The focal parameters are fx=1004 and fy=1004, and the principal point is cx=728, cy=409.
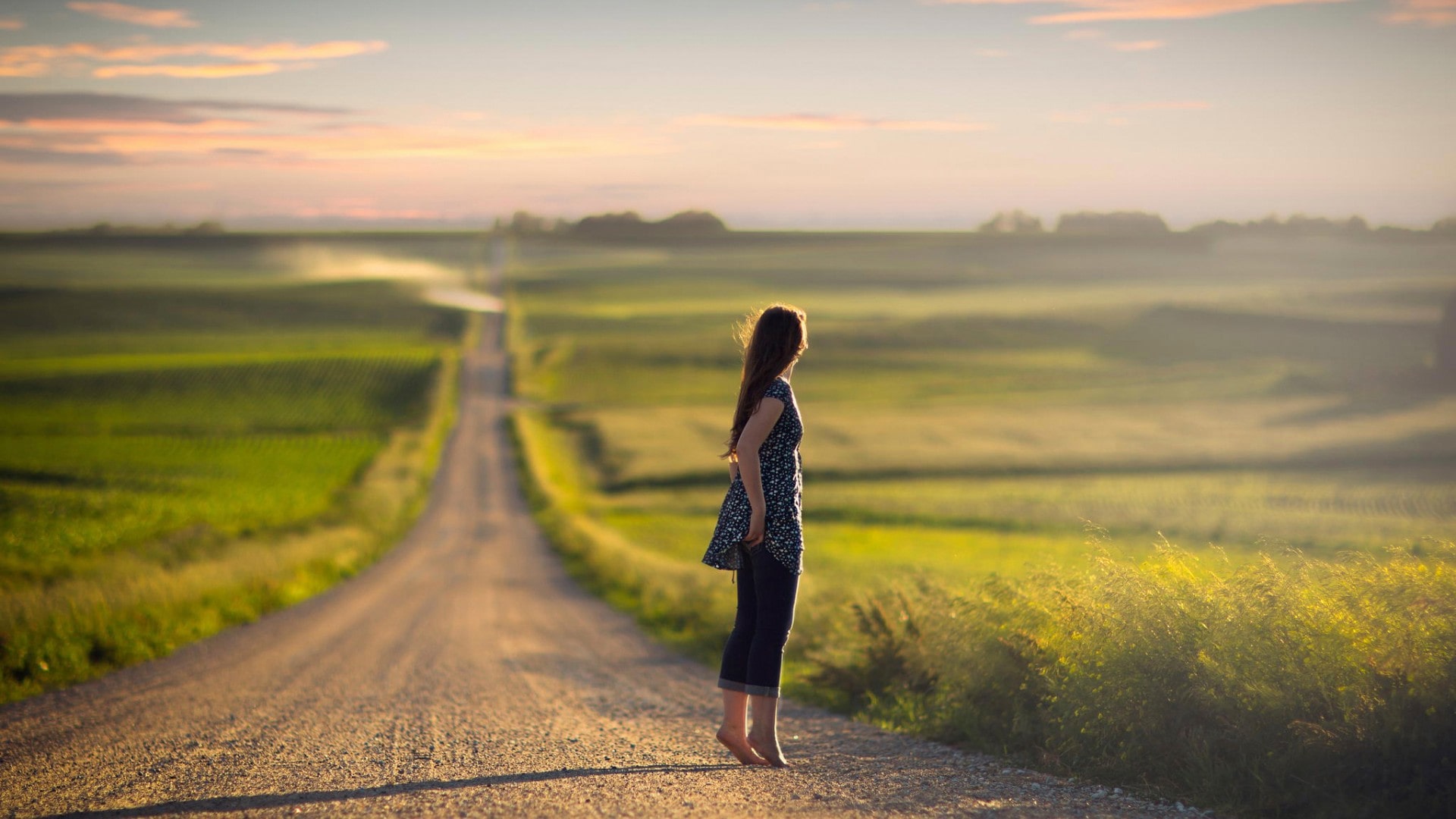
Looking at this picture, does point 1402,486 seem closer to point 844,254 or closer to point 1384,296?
point 1384,296

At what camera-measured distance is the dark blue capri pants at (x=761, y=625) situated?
5355 millimetres

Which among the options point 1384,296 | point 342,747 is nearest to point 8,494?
point 342,747

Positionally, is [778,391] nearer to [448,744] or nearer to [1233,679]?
[1233,679]

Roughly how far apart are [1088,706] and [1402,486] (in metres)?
38.6

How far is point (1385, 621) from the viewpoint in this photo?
183 inches

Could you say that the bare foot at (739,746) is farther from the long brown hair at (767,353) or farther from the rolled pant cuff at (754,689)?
the long brown hair at (767,353)

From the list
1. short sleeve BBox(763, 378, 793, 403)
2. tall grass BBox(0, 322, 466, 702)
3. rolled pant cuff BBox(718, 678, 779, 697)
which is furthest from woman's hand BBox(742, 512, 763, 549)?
tall grass BBox(0, 322, 466, 702)

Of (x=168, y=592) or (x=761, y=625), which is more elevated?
(x=761, y=625)

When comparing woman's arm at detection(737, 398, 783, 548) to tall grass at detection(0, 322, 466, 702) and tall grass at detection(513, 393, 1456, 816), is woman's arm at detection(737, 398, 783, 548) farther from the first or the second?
tall grass at detection(0, 322, 466, 702)

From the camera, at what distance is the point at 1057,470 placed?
140 feet

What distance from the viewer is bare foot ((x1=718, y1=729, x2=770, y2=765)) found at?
5473mm

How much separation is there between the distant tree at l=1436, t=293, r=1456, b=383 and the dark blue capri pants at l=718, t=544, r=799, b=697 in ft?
216

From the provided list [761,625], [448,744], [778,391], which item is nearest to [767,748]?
[761,625]

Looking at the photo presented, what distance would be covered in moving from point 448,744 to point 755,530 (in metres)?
2.66
